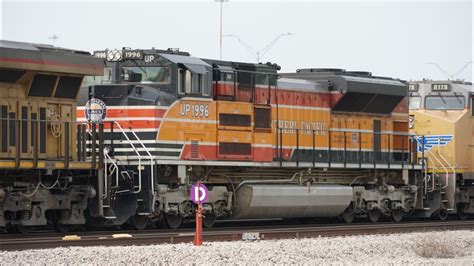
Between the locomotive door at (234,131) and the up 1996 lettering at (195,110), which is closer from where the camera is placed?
the up 1996 lettering at (195,110)

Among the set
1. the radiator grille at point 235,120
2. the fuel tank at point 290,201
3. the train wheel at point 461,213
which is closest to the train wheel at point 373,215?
the fuel tank at point 290,201

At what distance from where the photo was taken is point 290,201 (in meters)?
23.4

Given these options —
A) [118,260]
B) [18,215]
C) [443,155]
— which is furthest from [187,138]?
[443,155]

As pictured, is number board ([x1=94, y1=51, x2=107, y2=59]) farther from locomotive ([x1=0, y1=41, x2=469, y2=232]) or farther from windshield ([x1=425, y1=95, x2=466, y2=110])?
windshield ([x1=425, y1=95, x2=466, y2=110])

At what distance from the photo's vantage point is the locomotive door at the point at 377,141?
26598 millimetres

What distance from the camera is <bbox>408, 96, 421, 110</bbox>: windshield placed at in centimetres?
3023

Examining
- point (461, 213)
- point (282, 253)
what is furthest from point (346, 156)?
point (282, 253)

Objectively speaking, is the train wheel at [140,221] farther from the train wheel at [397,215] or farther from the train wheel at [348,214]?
the train wheel at [397,215]

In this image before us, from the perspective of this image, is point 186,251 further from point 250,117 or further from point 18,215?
point 250,117

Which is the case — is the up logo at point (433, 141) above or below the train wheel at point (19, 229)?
above

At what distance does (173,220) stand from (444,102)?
38.2ft

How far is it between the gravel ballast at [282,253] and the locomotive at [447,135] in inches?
378

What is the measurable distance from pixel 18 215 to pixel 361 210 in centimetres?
1054

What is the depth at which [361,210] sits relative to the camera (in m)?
25.7
